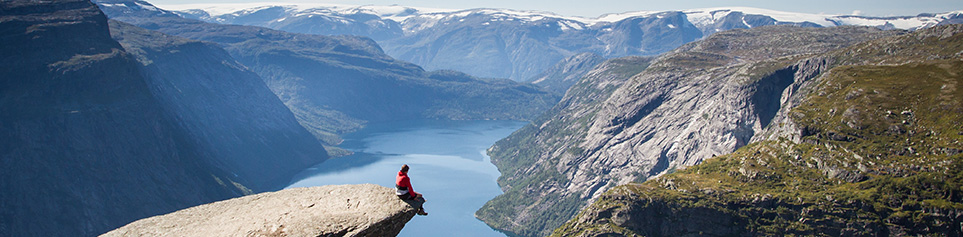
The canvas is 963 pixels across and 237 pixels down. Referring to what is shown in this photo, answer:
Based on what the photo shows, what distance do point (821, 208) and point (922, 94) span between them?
3735cm

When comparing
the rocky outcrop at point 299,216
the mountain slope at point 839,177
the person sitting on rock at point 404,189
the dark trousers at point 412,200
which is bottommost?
the mountain slope at point 839,177

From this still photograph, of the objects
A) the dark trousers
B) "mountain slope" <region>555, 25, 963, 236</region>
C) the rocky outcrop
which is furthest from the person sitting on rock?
"mountain slope" <region>555, 25, 963, 236</region>

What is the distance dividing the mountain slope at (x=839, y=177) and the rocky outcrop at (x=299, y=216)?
317 ft

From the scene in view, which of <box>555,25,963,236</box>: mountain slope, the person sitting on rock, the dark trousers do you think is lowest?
<box>555,25,963,236</box>: mountain slope

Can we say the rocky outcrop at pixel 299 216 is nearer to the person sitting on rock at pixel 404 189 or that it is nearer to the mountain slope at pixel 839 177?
the person sitting on rock at pixel 404 189

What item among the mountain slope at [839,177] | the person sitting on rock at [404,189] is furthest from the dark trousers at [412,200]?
the mountain slope at [839,177]

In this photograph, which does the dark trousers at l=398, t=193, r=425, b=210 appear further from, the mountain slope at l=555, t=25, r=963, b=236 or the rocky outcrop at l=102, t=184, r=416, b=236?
the mountain slope at l=555, t=25, r=963, b=236

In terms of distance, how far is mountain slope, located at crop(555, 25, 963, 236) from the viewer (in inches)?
4067

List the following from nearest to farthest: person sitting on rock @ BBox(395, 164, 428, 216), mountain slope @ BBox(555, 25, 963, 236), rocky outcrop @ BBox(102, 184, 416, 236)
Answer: rocky outcrop @ BBox(102, 184, 416, 236) < person sitting on rock @ BBox(395, 164, 428, 216) < mountain slope @ BBox(555, 25, 963, 236)

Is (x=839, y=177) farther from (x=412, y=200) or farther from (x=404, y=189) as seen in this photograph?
(x=404, y=189)

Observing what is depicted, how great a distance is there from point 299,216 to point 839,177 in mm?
116329

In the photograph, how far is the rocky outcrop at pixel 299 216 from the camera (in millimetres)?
30000

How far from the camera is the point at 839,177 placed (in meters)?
115

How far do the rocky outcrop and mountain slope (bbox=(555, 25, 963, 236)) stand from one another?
96718mm
